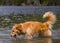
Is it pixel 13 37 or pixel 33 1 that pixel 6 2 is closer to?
pixel 33 1

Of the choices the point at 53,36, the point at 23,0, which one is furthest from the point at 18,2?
the point at 53,36

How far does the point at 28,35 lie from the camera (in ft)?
30.4

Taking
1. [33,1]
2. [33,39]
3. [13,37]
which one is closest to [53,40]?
[33,39]

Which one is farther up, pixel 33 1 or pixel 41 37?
pixel 41 37

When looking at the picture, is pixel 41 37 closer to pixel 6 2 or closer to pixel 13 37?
pixel 13 37

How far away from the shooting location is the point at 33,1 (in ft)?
159

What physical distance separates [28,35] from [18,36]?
35 cm

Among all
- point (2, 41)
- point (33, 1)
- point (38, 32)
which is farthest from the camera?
point (33, 1)

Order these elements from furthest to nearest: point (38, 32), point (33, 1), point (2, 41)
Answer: point (33, 1) → point (38, 32) → point (2, 41)

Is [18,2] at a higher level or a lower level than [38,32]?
lower

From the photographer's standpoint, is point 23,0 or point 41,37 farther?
point 23,0

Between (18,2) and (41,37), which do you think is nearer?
(41,37)

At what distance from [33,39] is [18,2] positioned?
41919mm

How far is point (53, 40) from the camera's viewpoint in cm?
905
